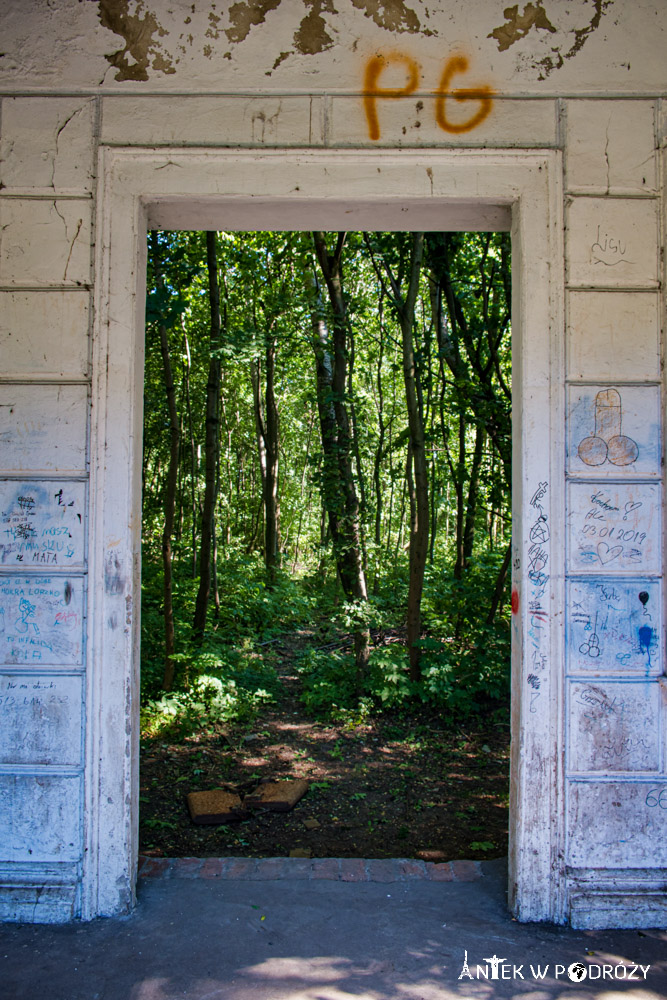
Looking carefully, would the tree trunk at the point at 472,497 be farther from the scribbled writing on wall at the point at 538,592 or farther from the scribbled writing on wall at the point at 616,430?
the scribbled writing on wall at the point at 538,592

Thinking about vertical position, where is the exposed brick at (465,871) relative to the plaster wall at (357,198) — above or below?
below

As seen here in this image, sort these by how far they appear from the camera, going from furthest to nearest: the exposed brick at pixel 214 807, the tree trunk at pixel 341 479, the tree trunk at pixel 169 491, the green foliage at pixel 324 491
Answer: the tree trunk at pixel 341 479 < the green foliage at pixel 324 491 < the tree trunk at pixel 169 491 < the exposed brick at pixel 214 807

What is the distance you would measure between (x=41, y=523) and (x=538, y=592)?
2321mm

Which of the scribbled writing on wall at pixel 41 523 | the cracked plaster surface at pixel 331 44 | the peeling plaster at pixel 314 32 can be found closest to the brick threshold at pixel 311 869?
the scribbled writing on wall at pixel 41 523

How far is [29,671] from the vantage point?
3.04m

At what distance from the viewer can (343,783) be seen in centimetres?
499

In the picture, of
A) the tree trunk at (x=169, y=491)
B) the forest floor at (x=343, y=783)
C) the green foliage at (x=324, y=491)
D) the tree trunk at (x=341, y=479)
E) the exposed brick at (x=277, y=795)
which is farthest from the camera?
the tree trunk at (x=341, y=479)

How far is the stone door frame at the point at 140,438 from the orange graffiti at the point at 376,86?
15 cm

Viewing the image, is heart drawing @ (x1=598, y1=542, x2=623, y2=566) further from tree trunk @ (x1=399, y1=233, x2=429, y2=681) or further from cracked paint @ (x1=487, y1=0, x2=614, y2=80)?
tree trunk @ (x1=399, y1=233, x2=429, y2=681)

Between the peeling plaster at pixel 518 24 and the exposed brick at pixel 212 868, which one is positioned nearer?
the peeling plaster at pixel 518 24

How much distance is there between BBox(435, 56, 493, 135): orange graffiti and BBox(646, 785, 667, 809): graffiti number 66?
3181 mm

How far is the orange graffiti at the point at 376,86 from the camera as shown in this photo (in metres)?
3.08

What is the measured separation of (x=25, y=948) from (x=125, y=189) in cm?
336

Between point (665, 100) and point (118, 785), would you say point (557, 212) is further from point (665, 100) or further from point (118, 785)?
point (118, 785)
